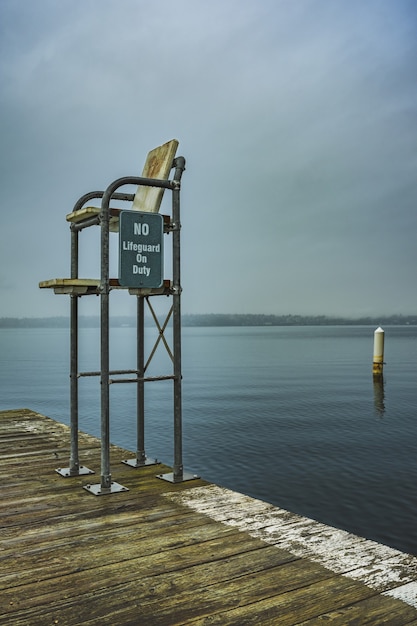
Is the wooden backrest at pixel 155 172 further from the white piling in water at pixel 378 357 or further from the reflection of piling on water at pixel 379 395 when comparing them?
the white piling in water at pixel 378 357

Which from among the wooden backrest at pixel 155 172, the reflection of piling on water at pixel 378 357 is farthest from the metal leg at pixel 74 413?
the reflection of piling on water at pixel 378 357

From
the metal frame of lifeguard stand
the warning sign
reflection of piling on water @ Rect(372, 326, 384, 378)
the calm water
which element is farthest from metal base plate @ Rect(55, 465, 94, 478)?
reflection of piling on water @ Rect(372, 326, 384, 378)

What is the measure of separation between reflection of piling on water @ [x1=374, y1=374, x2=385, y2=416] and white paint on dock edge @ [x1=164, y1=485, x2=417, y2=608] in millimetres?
14282

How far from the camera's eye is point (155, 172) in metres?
5.39

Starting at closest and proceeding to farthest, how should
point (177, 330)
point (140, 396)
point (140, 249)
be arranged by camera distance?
1. point (140, 249)
2. point (177, 330)
3. point (140, 396)

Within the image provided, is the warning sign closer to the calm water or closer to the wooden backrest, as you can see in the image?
the wooden backrest

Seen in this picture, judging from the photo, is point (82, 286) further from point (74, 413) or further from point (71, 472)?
point (71, 472)

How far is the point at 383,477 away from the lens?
9.96 meters

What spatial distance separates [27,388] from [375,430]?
17905 millimetres

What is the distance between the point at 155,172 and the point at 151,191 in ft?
0.58

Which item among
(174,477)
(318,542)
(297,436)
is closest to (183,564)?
(318,542)

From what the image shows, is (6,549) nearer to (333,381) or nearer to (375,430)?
(375,430)

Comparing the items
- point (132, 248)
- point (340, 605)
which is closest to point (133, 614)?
point (340, 605)

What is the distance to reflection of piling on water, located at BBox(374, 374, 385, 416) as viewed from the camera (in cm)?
1877
